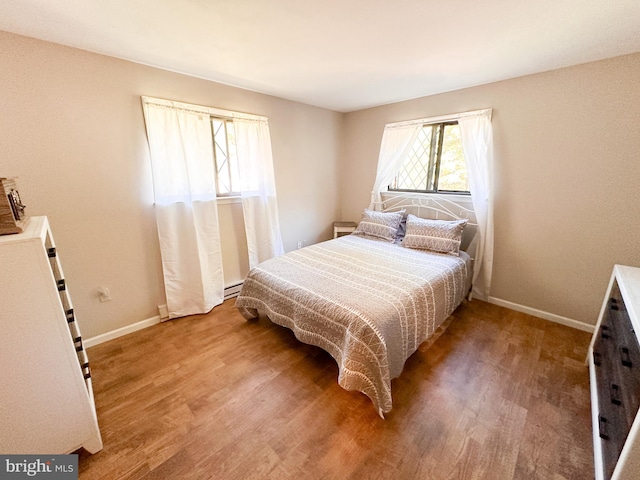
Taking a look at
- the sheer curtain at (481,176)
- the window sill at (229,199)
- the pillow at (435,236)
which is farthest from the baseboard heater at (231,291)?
the sheer curtain at (481,176)

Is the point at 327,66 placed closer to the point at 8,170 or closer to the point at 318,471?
the point at 8,170

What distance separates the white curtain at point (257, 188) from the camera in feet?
9.05

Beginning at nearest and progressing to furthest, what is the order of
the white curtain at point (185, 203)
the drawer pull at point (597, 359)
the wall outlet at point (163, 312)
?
the drawer pull at point (597, 359), the white curtain at point (185, 203), the wall outlet at point (163, 312)

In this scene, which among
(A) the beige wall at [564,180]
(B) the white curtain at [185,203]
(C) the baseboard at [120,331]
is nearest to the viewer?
(A) the beige wall at [564,180]

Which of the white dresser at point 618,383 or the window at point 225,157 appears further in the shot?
the window at point 225,157

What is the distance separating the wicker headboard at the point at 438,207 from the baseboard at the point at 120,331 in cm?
301

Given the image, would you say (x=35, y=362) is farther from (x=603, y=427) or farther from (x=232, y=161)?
(x=603, y=427)

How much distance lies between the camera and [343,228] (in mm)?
3785

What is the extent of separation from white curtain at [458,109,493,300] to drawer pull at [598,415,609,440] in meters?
1.58

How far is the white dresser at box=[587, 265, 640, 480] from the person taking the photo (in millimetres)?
923

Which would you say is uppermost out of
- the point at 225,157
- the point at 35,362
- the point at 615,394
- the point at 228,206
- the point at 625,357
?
the point at 225,157

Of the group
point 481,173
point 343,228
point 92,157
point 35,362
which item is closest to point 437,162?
point 481,173

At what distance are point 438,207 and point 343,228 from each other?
135cm

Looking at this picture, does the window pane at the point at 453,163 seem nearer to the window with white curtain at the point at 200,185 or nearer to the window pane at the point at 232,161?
the window with white curtain at the point at 200,185
